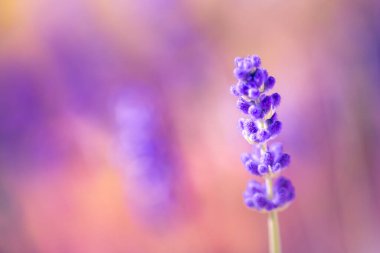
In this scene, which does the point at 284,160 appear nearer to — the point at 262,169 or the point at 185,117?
the point at 262,169

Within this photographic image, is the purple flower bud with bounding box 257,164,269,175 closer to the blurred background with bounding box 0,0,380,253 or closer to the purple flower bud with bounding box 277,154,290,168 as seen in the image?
the purple flower bud with bounding box 277,154,290,168

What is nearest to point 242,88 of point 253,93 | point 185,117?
point 253,93

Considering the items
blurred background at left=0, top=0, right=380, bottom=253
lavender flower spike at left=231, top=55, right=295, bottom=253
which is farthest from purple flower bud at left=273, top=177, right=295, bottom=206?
blurred background at left=0, top=0, right=380, bottom=253

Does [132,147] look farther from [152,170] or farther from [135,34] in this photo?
[135,34]

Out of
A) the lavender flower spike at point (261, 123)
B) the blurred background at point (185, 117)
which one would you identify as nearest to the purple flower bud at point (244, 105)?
the lavender flower spike at point (261, 123)

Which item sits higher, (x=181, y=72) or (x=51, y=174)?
(x=181, y=72)

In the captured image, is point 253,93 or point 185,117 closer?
point 253,93

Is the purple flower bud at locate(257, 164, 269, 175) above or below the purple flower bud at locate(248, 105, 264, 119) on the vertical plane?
below

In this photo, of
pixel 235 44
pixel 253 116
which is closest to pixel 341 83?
pixel 235 44
